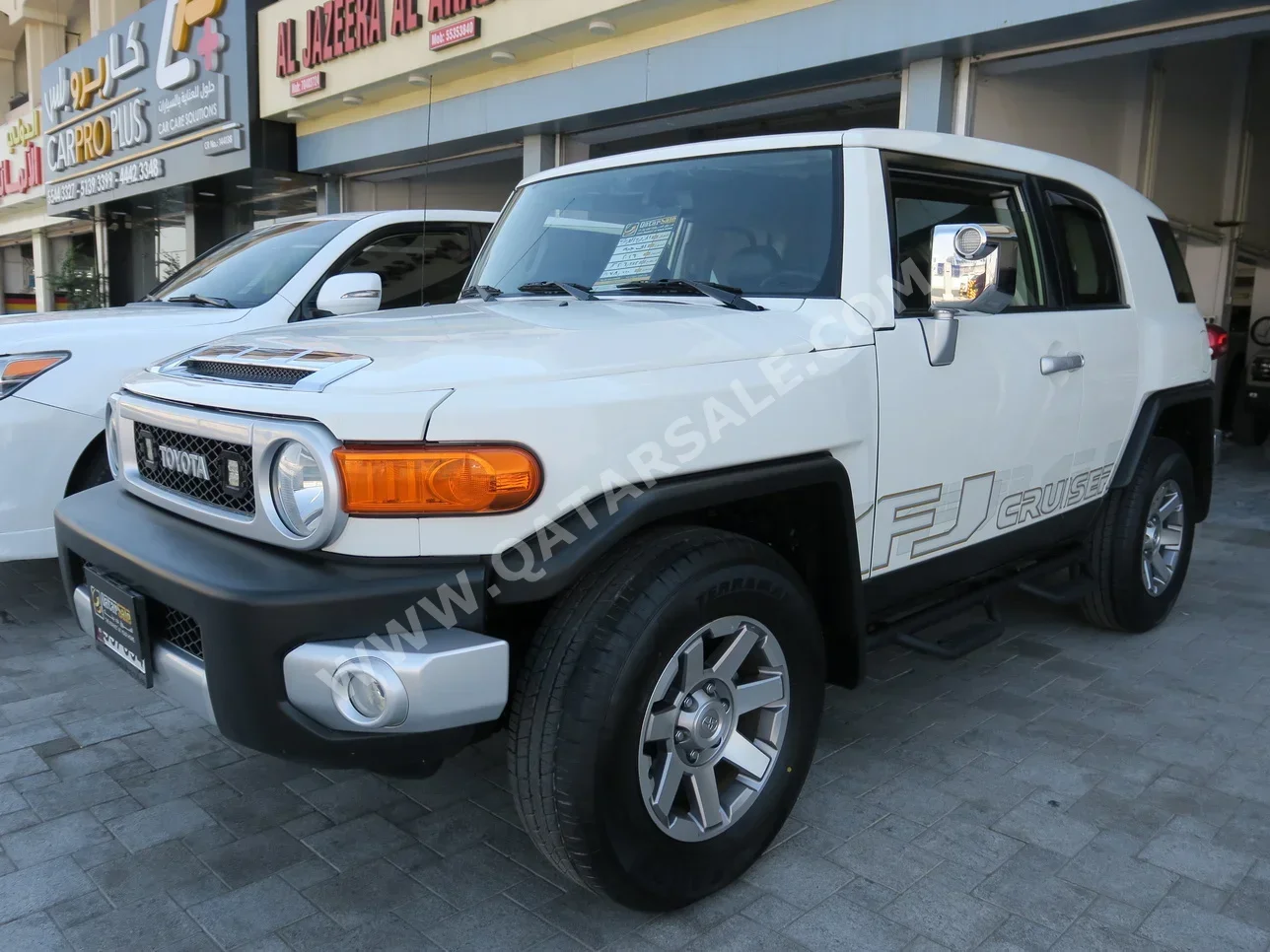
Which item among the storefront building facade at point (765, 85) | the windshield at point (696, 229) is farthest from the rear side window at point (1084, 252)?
the storefront building facade at point (765, 85)

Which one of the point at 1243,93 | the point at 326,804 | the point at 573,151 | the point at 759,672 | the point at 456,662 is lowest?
the point at 326,804

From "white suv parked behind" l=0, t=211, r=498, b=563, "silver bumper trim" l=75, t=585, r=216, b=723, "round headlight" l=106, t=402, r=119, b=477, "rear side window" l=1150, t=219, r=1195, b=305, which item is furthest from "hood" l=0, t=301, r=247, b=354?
"rear side window" l=1150, t=219, r=1195, b=305

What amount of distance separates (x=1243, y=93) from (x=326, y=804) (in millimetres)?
12629

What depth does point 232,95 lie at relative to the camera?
13.7 metres

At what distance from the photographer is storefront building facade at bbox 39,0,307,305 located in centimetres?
1373

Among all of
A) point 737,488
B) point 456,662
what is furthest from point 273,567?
point 737,488

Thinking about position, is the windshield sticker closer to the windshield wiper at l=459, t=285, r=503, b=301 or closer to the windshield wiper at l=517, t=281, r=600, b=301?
the windshield wiper at l=517, t=281, r=600, b=301

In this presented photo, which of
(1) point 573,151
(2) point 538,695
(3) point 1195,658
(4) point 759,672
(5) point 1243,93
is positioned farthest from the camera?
(5) point 1243,93

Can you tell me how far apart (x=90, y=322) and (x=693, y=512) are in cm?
326

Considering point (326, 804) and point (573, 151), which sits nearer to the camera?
point (326, 804)

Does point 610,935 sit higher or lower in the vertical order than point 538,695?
lower

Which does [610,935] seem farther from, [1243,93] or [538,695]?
[1243,93]

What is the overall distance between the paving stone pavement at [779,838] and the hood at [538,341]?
132 centimetres

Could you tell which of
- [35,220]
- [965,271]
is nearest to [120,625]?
[965,271]
